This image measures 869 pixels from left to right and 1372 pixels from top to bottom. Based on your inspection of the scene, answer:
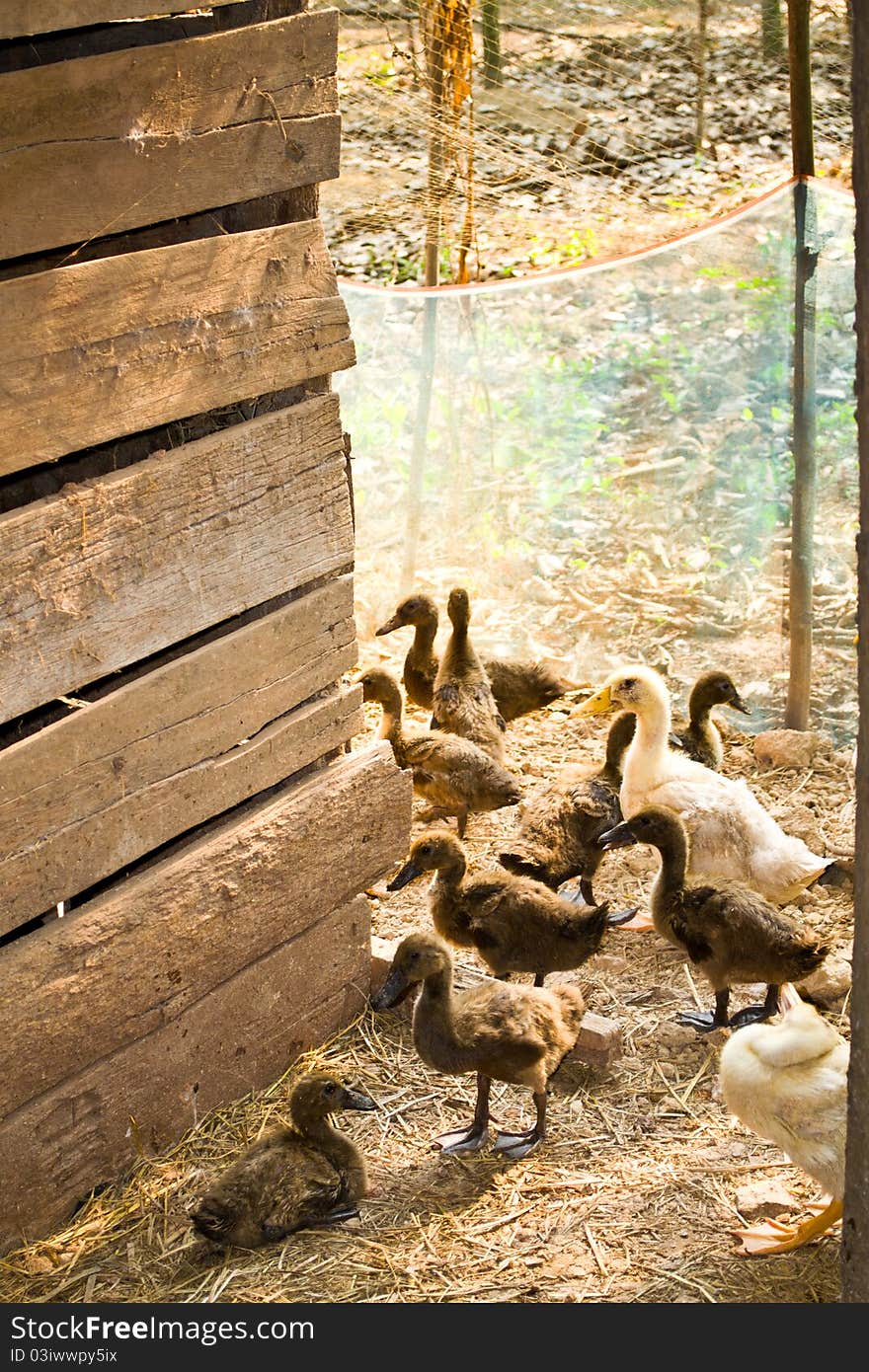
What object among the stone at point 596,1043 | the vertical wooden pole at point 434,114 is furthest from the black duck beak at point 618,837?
the vertical wooden pole at point 434,114

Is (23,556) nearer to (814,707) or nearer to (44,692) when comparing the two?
(44,692)

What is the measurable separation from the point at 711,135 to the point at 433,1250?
8.77 metres

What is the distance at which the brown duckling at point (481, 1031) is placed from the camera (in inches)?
159

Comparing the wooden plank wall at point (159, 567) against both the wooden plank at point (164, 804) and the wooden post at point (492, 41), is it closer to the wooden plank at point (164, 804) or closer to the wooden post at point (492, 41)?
the wooden plank at point (164, 804)

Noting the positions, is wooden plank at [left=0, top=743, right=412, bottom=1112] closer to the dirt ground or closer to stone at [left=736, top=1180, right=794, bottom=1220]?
the dirt ground

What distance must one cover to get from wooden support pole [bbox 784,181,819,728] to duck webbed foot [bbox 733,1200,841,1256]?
3.41 m

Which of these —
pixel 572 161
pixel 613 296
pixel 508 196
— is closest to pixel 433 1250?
pixel 613 296

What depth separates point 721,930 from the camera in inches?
184

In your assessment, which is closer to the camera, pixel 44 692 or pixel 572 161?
pixel 44 692

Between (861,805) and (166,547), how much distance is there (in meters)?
1.81

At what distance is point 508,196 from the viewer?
8375 mm

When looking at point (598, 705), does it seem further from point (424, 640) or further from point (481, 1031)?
point (481, 1031)

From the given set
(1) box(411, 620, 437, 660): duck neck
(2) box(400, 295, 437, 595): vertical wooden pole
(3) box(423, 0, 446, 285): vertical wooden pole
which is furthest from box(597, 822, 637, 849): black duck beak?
(3) box(423, 0, 446, 285): vertical wooden pole

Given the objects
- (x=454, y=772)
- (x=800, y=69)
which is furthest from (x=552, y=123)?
(x=454, y=772)
